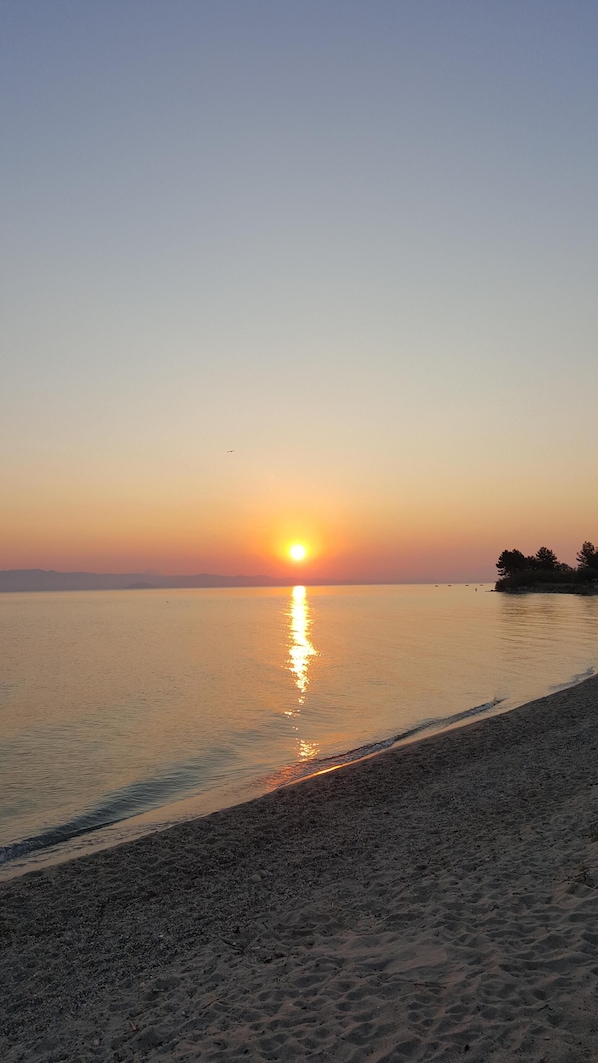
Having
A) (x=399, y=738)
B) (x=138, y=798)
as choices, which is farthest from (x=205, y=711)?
(x=138, y=798)

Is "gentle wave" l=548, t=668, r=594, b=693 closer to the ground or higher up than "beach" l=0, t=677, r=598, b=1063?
closer to the ground

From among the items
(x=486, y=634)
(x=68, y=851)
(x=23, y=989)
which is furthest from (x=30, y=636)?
(x=23, y=989)

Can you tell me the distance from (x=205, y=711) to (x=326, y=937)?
75.4ft

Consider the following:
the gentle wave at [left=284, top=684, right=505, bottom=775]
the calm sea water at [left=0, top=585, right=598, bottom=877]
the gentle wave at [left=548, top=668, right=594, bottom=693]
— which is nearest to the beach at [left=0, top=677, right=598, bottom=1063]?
the calm sea water at [left=0, top=585, right=598, bottom=877]

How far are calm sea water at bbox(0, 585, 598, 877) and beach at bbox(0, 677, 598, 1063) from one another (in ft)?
11.0

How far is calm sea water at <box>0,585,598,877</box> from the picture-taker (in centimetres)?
1744

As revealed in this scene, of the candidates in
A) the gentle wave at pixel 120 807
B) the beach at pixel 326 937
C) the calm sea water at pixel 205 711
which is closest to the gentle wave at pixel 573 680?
the calm sea water at pixel 205 711

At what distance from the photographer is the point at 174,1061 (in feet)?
20.6

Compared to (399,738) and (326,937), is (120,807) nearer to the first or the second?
(326,937)

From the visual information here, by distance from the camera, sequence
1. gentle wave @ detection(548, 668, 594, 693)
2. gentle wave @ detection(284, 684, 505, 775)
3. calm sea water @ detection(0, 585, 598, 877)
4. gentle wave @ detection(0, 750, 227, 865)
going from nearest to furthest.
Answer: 1. gentle wave @ detection(0, 750, 227, 865)
2. calm sea water @ detection(0, 585, 598, 877)
3. gentle wave @ detection(284, 684, 505, 775)
4. gentle wave @ detection(548, 668, 594, 693)

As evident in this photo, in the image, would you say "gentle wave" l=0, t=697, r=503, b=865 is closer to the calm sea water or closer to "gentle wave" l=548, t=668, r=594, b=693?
the calm sea water

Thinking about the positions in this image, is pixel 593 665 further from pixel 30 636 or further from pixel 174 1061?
pixel 30 636

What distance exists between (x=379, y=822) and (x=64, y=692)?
27383 mm

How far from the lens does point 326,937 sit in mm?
8766
